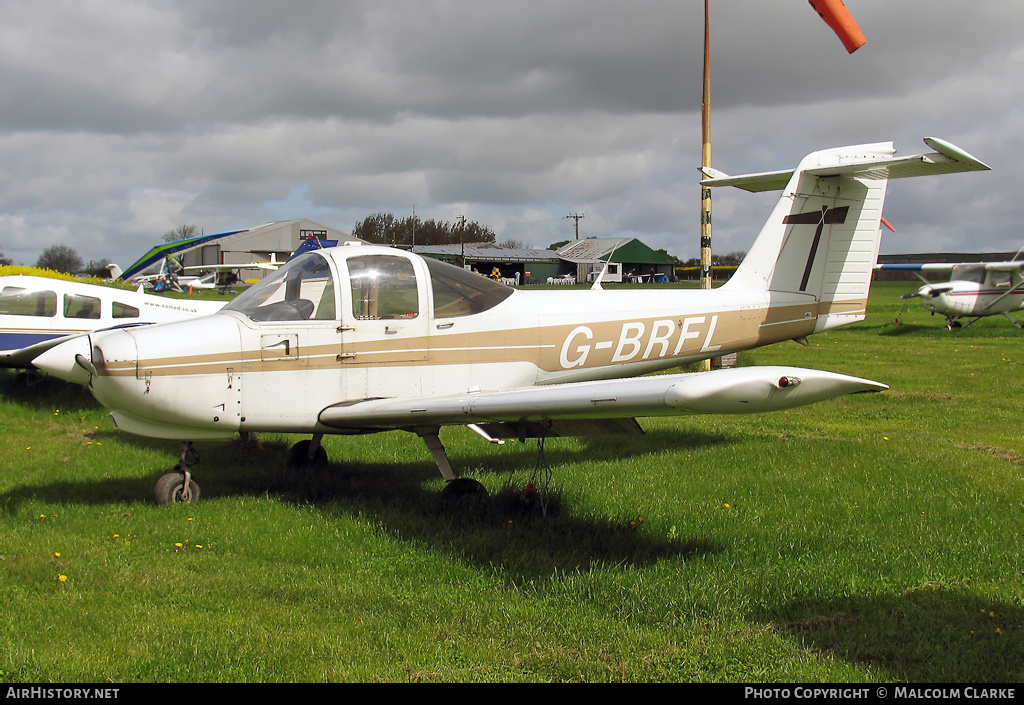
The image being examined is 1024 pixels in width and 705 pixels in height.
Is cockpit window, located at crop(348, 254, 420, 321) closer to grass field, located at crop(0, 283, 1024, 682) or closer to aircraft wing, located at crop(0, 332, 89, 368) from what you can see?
grass field, located at crop(0, 283, 1024, 682)

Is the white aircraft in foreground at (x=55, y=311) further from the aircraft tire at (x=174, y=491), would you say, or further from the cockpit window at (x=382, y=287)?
the cockpit window at (x=382, y=287)

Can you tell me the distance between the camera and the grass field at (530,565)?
334 centimetres

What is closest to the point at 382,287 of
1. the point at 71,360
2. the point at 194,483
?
the point at 194,483

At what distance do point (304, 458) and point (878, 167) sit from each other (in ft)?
21.3

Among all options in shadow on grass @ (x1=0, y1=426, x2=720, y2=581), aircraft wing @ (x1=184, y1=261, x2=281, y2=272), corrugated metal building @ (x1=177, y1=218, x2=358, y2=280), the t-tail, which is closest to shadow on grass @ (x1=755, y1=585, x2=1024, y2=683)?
shadow on grass @ (x1=0, y1=426, x2=720, y2=581)

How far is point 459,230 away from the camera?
108750 mm

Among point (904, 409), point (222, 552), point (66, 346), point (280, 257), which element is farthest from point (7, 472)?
point (280, 257)

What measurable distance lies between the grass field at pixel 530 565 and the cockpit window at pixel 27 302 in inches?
165

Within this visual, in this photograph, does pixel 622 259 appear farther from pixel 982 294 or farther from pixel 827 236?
pixel 827 236

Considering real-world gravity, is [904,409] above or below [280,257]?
below

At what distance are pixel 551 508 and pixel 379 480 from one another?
1.80 metres

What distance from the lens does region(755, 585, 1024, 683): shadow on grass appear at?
10.7ft

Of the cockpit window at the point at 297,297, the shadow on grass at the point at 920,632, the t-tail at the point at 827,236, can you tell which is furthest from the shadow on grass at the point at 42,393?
the shadow on grass at the point at 920,632

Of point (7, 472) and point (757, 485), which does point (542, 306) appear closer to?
point (757, 485)
